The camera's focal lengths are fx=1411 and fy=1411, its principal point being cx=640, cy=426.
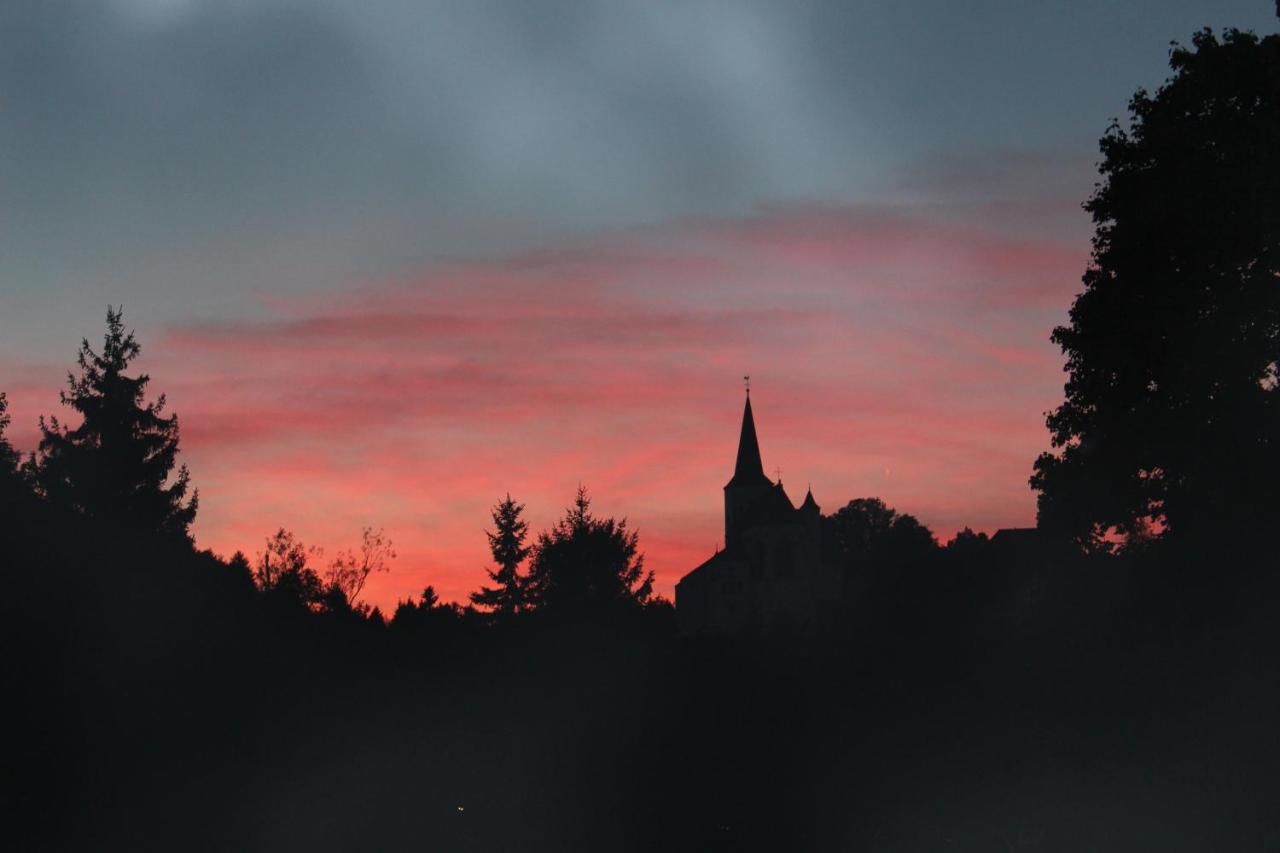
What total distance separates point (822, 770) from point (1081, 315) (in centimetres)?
1523

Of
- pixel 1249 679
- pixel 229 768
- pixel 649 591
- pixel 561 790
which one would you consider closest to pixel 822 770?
pixel 561 790

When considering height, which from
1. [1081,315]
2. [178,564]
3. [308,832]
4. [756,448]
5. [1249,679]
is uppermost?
[756,448]

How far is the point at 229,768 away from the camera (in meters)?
36.6

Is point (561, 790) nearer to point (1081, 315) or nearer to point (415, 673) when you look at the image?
point (415, 673)

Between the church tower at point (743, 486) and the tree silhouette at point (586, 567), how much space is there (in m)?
27.9

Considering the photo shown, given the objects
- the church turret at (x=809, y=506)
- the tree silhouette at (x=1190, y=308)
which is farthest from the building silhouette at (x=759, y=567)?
the tree silhouette at (x=1190, y=308)

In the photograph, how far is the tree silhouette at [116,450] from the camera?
65.1 meters

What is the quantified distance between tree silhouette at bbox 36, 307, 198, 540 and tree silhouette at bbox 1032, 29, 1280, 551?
44674mm

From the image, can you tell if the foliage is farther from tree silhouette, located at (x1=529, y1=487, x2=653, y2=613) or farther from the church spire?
A: the church spire

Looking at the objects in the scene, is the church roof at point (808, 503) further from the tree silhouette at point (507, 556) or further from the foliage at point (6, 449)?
the foliage at point (6, 449)

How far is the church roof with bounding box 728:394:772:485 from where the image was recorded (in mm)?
143875

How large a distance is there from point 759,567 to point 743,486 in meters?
15.1

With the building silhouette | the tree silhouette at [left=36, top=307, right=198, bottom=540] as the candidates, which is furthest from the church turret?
the tree silhouette at [left=36, top=307, right=198, bottom=540]

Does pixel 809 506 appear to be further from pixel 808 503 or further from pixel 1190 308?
pixel 1190 308
